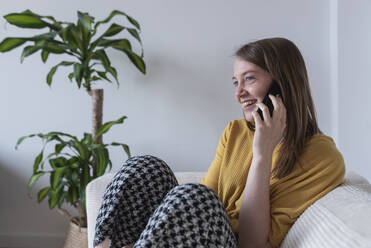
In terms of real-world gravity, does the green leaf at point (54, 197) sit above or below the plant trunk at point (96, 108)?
below

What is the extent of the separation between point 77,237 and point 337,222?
4.74ft

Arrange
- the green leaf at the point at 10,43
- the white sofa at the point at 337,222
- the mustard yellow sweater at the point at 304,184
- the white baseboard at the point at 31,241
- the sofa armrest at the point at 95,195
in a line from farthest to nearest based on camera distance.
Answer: the white baseboard at the point at 31,241
the green leaf at the point at 10,43
the sofa armrest at the point at 95,195
the mustard yellow sweater at the point at 304,184
the white sofa at the point at 337,222

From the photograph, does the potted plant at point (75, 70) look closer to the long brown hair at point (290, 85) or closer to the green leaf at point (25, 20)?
the green leaf at point (25, 20)

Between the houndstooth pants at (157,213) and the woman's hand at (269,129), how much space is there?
22cm

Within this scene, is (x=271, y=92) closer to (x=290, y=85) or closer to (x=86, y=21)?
(x=290, y=85)

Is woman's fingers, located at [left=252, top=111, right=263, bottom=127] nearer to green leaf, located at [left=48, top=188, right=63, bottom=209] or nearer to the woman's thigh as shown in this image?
the woman's thigh

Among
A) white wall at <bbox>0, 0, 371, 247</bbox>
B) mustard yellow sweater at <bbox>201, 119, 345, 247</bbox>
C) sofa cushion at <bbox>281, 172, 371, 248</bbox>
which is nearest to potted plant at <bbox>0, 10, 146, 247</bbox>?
white wall at <bbox>0, 0, 371, 247</bbox>

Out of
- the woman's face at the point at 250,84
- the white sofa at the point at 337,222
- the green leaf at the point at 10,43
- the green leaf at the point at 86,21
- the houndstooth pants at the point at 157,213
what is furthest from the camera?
the green leaf at the point at 10,43

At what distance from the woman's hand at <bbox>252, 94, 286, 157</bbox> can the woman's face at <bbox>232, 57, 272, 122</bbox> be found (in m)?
0.09

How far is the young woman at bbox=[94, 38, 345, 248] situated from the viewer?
1077mm

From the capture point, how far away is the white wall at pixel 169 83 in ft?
6.87

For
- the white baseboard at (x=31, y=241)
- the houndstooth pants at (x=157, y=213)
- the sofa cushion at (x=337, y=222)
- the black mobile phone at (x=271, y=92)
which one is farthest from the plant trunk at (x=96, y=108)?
the sofa cushion at (x=337, y=222)

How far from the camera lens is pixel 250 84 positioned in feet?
4.07

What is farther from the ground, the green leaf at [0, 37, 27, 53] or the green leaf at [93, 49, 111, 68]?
the green leaf at [0, 37, 27, 53]
